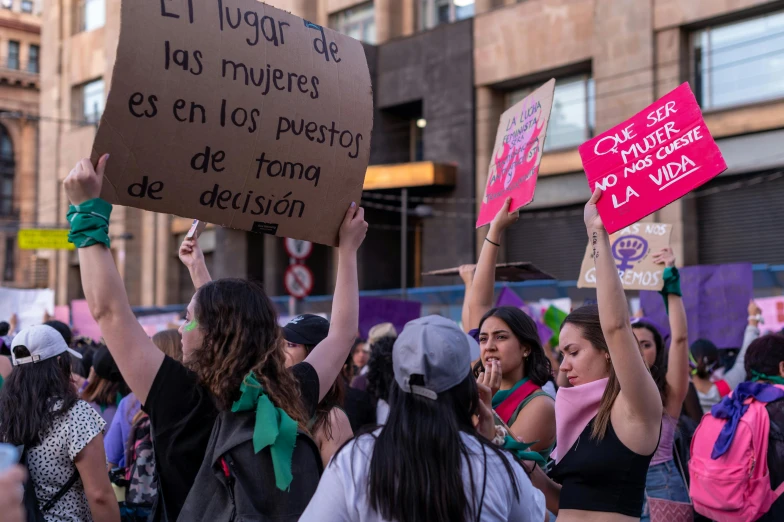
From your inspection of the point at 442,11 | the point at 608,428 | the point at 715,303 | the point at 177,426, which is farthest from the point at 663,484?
the point at 442,11

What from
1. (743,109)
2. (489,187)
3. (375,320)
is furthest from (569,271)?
(489,187)

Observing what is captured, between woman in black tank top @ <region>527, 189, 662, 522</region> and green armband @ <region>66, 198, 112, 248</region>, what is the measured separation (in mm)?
1713

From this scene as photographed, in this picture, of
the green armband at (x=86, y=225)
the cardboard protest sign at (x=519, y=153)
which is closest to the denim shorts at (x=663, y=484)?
the cardboard protest sign at (x=519, y=153)

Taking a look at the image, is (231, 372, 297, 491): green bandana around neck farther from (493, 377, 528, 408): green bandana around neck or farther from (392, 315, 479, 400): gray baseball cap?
(493, 377, 528, 408): green bandana around neck

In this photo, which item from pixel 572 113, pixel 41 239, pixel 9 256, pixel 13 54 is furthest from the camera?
pixel 9 256

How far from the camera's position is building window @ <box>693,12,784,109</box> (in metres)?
17.4

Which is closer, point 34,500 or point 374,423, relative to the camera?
point 374,423

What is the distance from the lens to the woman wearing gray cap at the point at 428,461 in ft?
7.56

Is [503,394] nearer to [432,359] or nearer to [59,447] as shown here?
[432,359]

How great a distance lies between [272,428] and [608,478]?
1.30 metres

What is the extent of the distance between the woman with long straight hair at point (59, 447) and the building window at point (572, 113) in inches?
692

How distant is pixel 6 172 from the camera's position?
52.9 meters

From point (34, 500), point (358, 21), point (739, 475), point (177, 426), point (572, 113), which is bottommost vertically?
point (739, 475)

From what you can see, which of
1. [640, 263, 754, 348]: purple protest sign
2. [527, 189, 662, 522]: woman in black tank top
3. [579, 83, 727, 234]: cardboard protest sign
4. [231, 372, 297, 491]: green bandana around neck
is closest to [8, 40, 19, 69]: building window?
[640, 263, 754, 348]: purple protest sign
